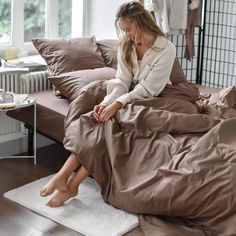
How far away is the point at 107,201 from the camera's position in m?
2.95

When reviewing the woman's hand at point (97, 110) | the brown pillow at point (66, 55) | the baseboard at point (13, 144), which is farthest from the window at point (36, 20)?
the woman's hand at point (97, 110)

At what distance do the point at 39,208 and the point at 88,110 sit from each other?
2.13ft

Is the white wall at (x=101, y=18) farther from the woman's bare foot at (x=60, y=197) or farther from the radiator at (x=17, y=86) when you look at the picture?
the woman's bare foot at (x=60, y=197)

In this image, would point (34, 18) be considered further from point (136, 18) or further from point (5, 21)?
point (136, 18)

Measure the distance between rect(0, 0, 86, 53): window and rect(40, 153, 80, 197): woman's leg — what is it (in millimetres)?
1372

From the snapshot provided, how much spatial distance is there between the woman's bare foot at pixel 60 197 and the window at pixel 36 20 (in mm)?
1474

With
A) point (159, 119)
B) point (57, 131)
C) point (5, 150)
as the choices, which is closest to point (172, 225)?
point (159, 119)

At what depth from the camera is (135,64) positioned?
3.23 metres

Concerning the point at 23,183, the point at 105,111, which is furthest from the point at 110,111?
the point at 23,183

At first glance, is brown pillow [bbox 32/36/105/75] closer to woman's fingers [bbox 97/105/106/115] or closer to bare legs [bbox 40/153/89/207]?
woman's fingers [bbox 97/105/106/115]

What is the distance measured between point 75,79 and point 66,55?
0.91 feet

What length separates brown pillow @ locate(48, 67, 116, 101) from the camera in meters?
3.44

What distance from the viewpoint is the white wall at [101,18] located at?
13.9ft

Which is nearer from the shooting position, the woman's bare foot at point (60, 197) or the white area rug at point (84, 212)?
the white area rug at point (84, 212)
